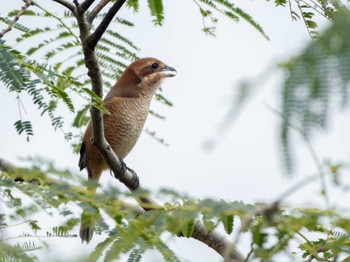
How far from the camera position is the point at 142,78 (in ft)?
22.6

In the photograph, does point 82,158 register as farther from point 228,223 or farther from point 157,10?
point 228,223

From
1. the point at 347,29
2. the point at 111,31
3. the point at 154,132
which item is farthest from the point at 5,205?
the point at 154,132

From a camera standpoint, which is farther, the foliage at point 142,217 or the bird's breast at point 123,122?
the bird's breast at point 123,122

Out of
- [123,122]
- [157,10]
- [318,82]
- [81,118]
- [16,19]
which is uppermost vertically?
[318,82]

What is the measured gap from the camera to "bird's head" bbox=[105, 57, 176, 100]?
22.0 ft

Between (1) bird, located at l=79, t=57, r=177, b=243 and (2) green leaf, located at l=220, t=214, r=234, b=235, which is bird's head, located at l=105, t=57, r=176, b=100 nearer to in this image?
(1) bird, located at l=79, t=57, r=177, b=243

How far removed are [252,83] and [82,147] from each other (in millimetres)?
4863

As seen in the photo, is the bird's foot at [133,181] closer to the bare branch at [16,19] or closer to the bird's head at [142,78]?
the bird's head at [142,78]

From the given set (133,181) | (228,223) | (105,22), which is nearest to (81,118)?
(133,181)

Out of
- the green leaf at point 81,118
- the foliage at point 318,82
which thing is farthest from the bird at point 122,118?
the foliage at point 318,82

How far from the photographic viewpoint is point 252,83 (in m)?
1.50

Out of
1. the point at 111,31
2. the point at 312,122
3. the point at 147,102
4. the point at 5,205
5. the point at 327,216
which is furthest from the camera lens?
the point at 147,102

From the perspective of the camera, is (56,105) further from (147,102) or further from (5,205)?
(147,102)

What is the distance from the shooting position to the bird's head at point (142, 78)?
6.70 m
